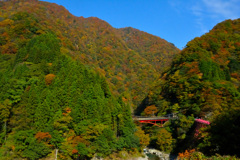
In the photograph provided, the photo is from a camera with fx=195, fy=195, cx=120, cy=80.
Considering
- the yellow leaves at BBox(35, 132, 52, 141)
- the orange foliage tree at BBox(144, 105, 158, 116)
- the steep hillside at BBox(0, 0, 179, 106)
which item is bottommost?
the yellow leaves at BBox(35, 132, 52, 141)

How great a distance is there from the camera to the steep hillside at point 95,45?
49781mm

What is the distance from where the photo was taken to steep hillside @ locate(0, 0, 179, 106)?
163 ft

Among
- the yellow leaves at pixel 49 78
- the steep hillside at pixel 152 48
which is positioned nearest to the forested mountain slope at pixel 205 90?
the yellow leaves at pixel 49 78

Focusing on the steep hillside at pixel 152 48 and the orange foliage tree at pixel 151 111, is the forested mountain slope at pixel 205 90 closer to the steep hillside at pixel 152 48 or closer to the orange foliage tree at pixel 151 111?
the orange foliage tree at pixel 151 111

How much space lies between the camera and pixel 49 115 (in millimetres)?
28922

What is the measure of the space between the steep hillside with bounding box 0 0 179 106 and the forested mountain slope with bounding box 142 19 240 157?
26.9 meters

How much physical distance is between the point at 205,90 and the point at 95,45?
9672 cm

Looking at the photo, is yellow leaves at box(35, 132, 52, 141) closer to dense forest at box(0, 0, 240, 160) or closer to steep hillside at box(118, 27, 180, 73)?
dense forest at box(0, 0, 240, 160)

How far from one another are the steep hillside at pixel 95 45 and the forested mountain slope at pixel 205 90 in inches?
1059

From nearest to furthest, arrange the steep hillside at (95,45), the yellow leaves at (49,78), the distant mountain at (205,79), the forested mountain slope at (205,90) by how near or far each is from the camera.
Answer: the forested mountain slope at (205,90) < the yellow leaves at (49,78) < the distant mountain at (205,79) < the steep hillside at (95,45)

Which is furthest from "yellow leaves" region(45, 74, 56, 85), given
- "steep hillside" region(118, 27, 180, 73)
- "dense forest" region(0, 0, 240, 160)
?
"steep hillside" region(118, 27, 180, 73)

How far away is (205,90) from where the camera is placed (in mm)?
36438

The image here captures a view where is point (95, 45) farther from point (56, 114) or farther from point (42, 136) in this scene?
point (42, 136)

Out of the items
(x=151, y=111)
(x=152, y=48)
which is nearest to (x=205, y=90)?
(x=151, y=111)
